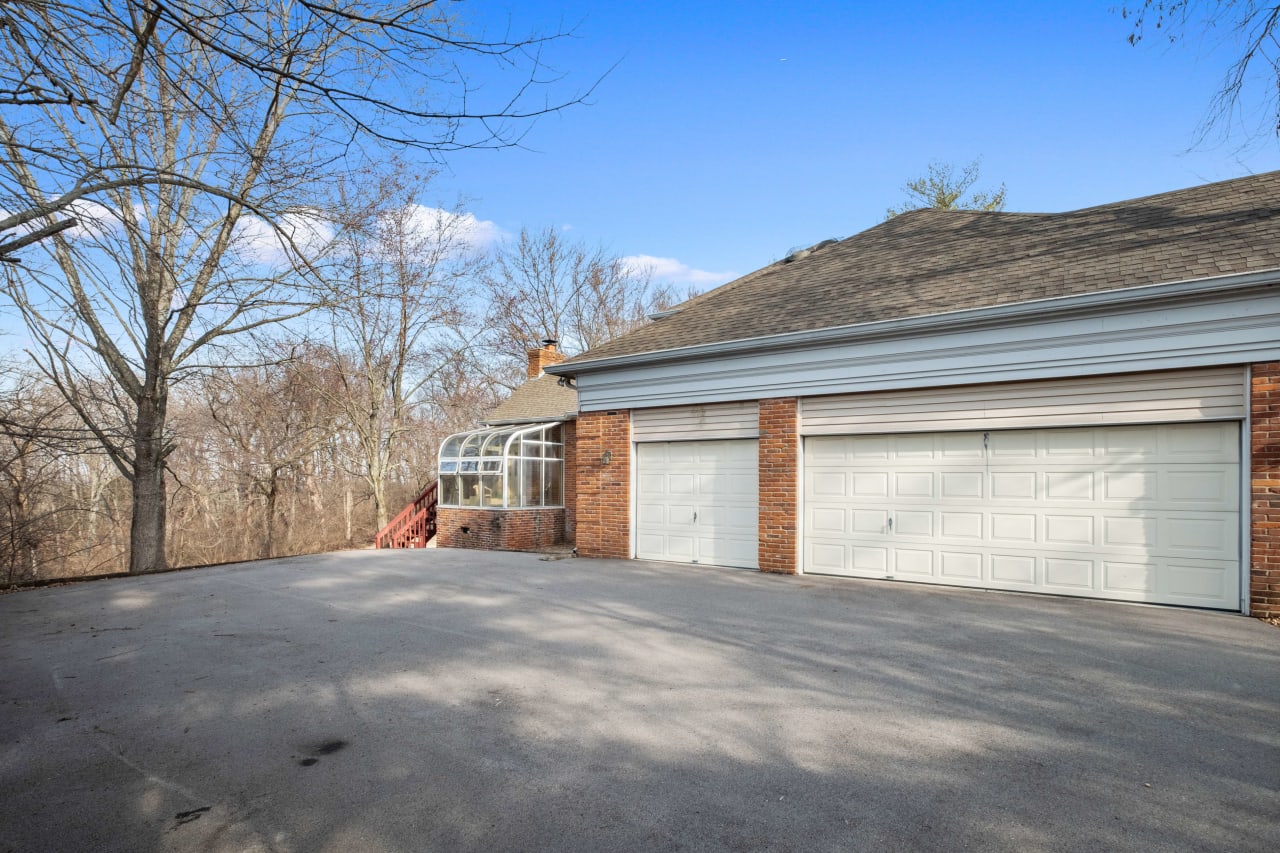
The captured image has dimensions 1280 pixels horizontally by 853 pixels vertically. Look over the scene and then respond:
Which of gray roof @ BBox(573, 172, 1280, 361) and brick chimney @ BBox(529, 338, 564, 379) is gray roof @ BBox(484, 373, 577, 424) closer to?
brick chimney @ BBox(529, 338, 564, 379)

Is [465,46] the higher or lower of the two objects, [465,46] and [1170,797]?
the higher

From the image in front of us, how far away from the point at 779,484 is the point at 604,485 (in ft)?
11.0

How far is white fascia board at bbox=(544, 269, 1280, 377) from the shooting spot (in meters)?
6.93

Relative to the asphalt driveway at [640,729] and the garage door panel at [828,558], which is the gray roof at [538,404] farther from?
the asphalt driveway at [640,729]

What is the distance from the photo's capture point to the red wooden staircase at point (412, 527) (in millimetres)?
17219

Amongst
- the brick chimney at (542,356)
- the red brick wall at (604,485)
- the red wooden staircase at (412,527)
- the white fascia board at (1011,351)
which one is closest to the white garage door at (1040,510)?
the white fascia board at (1011,351)

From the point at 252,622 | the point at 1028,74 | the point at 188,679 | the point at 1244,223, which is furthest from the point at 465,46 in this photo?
the point at 1028,74

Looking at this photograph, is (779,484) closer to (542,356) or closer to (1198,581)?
(1198,581)

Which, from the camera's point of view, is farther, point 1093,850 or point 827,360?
point 827,360

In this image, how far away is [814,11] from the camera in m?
8.59

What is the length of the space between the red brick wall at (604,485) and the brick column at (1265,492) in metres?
7.99

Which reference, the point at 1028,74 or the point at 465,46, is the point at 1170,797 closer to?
the point at 465,46

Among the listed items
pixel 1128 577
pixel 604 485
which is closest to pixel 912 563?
pixel 1128 577

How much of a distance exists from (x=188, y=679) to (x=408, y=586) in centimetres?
415
